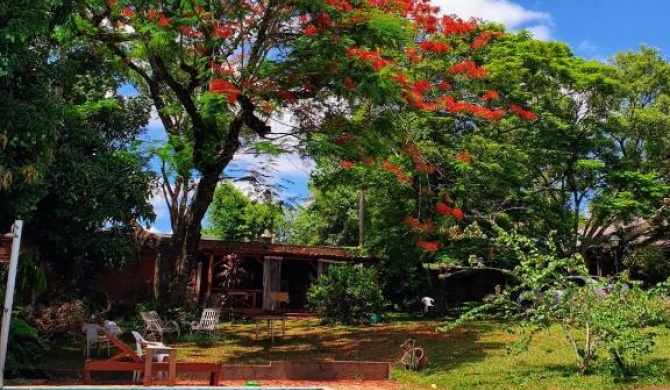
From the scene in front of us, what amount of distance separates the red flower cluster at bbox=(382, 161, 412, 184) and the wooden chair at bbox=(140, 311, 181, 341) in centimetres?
659

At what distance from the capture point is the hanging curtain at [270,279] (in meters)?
23.5

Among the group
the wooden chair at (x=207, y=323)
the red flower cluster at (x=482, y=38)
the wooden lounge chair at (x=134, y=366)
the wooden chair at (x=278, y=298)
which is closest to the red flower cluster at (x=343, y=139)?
the wooden chair at (x=207, y=323)

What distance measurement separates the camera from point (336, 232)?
36250mm

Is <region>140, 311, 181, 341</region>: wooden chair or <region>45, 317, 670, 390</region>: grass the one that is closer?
<region>45, 317, 670, 390</region>: grass

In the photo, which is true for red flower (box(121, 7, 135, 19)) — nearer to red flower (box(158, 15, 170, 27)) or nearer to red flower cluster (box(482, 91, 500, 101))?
red flower (box(158, 15, 170, 27))

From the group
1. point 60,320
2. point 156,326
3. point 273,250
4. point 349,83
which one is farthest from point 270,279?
point 349,83

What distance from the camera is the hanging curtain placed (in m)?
23.5

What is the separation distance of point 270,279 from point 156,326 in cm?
1025

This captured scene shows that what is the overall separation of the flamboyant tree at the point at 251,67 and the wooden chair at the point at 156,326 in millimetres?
967

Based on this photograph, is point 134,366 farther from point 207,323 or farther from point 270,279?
point 270,279

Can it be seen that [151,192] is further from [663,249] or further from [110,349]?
[663,249]

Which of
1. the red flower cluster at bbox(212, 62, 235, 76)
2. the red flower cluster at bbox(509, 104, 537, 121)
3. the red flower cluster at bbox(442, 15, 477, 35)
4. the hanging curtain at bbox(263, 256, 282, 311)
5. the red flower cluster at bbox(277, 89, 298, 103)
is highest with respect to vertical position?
the red flower cluster at bbox(442, 15, 477, 35)

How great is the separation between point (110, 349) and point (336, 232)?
23.6m

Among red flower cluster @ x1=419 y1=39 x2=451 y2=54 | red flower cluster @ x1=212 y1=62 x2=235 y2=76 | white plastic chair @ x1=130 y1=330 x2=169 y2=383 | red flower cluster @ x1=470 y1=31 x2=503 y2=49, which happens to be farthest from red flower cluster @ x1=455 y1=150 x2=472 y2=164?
white plastic chair @ x1=130 y1=330 x2=169 y2=383
